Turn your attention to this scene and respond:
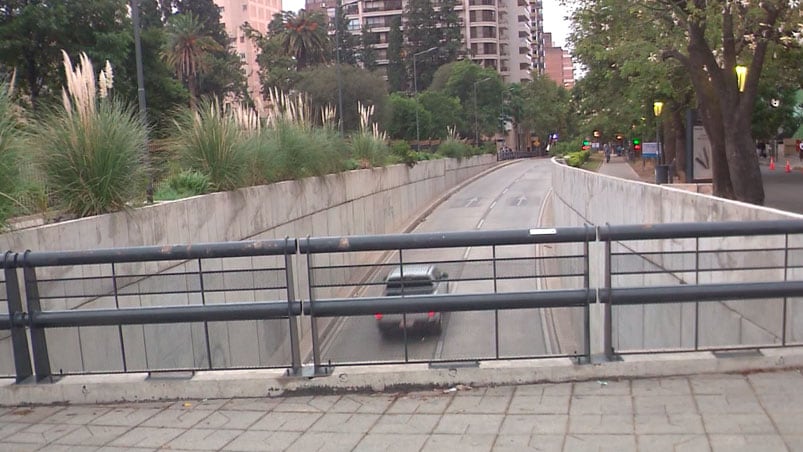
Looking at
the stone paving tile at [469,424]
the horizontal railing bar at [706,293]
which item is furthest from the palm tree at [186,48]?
the stone paving tile at [469,424]

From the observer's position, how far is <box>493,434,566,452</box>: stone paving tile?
4.24 meters

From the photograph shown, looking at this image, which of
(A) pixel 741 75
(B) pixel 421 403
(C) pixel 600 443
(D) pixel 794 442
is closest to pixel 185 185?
(B) pixel 421 403

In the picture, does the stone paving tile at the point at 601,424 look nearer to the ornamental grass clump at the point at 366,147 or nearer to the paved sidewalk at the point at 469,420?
the paved sidewalk at the point at 469,420

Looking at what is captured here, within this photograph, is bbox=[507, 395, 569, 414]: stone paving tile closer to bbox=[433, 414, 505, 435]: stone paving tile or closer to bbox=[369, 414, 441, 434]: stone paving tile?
bbox=[433, 414, 505, 435]: stone paving tile

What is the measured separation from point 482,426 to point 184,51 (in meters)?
57.7

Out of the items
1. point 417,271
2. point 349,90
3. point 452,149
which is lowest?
point 452,149

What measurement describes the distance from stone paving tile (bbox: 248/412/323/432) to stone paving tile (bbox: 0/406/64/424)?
1.62 meters

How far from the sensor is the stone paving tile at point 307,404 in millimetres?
5070

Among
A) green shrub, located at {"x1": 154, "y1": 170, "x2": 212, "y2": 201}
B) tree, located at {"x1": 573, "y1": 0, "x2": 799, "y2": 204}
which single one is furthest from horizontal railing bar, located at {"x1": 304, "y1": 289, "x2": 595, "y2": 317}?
tree, located at {"x1": 573, "y1": 0, "x2": 799, "y2": 204}

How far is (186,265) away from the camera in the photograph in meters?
11.3

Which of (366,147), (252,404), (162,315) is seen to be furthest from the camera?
(366,147)

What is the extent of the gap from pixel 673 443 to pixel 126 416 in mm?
3595

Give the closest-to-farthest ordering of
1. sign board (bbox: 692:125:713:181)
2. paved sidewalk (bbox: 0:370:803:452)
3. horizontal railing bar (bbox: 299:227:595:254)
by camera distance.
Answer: paved sidewalk (bbox: 0:370:803:452)
horizontal railing bar (bbox: 299:227:595:254)
sign board (bbox: 692:125:713:181)

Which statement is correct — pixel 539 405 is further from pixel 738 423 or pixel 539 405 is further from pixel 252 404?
pixel 252 404
